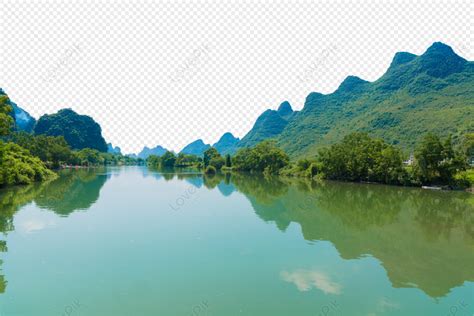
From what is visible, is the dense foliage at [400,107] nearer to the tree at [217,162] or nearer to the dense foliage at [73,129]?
the tree at [217,162]

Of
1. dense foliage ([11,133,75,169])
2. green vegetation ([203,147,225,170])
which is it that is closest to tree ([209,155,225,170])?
green vegetation ([203,147,225,170])

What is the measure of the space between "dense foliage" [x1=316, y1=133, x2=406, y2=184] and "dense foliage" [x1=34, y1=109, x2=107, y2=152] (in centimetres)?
15178

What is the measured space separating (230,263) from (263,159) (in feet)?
240

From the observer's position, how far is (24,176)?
123 ft

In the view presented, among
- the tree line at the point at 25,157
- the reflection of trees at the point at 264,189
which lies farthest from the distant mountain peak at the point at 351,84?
the reflection of trees at the point at 264,189

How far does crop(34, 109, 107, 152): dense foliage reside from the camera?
169m

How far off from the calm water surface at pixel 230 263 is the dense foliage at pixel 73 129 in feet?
546

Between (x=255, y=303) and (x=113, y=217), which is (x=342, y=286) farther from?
(x=113, y=217)

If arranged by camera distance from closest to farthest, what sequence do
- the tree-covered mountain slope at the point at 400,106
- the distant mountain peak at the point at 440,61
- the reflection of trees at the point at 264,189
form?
the reflection of trees at the point at 264,189 → the tree-covered mountain slope at the point at 400,106 → the distant mountain peak at the point at 440,61

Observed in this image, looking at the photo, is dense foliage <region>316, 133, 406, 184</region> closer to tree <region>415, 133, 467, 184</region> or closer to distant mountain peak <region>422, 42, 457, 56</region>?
tree <region>415, 133, 467, 184</region>

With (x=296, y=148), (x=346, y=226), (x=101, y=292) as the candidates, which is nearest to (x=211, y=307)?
(x=101, y=292)

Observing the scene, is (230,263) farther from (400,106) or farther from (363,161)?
(400,106)

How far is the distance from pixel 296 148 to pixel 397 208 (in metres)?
115

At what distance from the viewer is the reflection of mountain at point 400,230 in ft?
36.6
